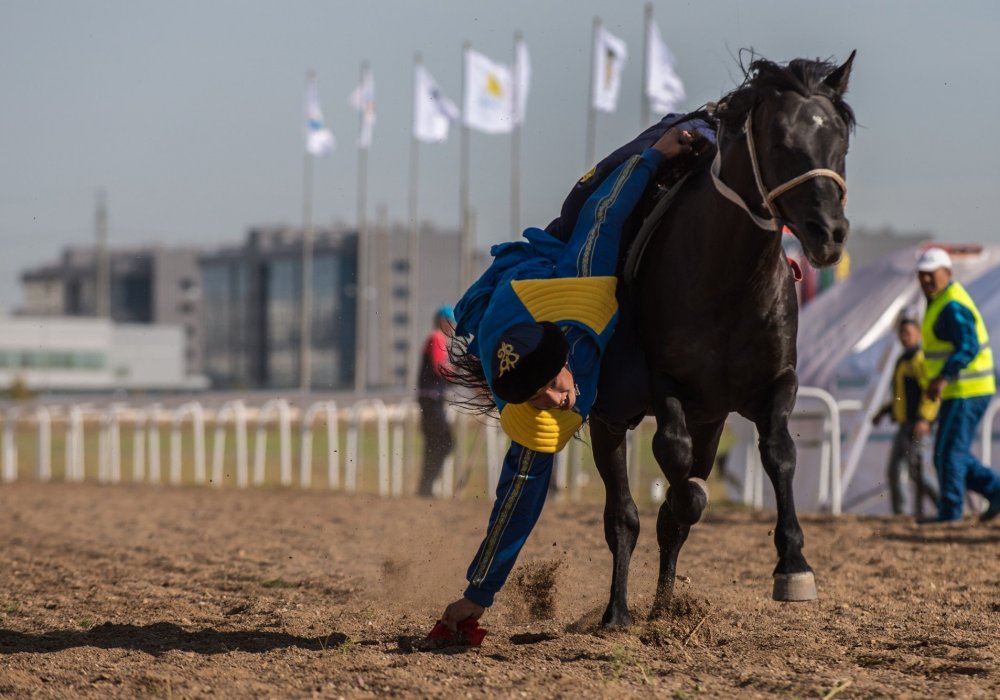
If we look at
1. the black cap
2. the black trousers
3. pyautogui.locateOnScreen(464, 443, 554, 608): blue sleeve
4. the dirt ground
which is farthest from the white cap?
the black cap

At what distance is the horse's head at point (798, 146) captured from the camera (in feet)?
14.4

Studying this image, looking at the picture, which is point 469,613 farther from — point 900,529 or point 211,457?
point 211,457

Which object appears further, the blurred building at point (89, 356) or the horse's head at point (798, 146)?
the blurred building at point (89, 356)

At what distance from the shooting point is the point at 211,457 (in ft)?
89.4

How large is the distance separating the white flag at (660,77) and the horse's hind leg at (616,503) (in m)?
13.2

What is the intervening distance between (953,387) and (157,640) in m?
6.91

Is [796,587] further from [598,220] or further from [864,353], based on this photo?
[864,353]

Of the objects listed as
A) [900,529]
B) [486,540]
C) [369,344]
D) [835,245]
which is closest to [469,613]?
[486,540]

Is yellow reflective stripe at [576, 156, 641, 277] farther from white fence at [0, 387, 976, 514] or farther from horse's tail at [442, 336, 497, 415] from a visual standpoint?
white fence at [0, 387, 976, 514]

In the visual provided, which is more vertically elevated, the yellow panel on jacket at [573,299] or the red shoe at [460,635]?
the yellow panel on jacket at [573,299]

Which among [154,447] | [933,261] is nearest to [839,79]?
[933,261]

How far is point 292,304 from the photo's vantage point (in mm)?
99812

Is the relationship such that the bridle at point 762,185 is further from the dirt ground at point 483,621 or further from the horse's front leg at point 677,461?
the dirt ground at point 483,621

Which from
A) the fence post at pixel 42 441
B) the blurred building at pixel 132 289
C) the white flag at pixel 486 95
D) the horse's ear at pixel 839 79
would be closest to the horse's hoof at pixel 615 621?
the horse's ear at pixel 839 79
